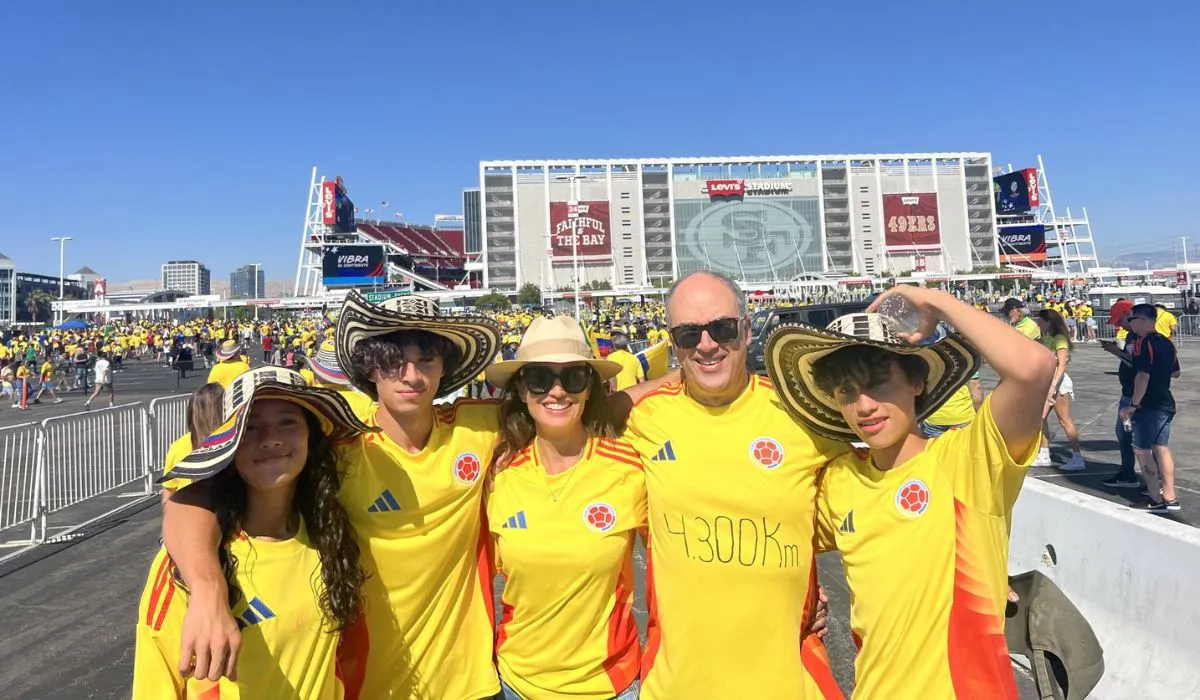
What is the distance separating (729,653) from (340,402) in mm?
1418

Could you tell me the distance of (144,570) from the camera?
585 centimetres

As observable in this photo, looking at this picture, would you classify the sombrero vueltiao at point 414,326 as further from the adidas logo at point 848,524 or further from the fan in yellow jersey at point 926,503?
the adidas logo at point 848,524

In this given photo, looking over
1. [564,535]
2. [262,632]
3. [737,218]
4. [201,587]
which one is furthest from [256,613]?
[737,218]

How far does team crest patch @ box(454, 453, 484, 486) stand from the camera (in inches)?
95.6

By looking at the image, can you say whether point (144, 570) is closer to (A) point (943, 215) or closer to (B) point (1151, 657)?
(B) point (1151, 657)

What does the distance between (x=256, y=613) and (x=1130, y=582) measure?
12.0ft

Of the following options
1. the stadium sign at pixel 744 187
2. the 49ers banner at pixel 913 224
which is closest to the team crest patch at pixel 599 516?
the stadium sign at pixel 744 187

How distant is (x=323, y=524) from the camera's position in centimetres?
→ 207

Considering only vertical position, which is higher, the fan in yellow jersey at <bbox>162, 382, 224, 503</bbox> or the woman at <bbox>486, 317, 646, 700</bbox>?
the fan in yellow jersey at <bbox>162, 382, 224, 503</bbox>

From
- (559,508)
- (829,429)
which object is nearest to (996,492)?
(829,429)

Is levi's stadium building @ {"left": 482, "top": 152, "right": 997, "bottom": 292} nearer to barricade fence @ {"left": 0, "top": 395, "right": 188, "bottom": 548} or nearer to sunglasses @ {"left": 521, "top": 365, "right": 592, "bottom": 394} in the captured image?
barricade fence @ {"left": 0, "top": 395, "right": 188, "bottom": 548}

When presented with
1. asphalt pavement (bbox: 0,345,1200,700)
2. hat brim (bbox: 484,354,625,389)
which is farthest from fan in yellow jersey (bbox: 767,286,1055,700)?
asphalt pavement (bbox: 0,345,1200,700)

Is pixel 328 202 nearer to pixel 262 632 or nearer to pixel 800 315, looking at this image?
pixel 800 315

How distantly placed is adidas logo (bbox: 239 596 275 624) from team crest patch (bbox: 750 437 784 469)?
58.3 inches
